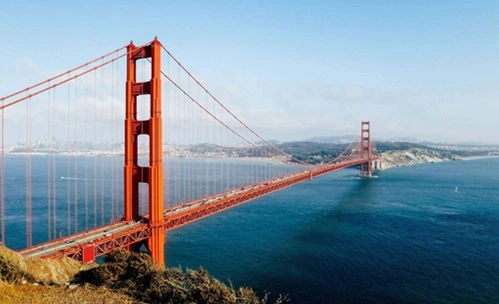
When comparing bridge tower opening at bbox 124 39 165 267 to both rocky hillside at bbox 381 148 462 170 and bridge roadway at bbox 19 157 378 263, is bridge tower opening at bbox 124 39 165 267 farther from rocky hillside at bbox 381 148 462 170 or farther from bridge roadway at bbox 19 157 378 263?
rocky hillside at bbox 381 148 462 170

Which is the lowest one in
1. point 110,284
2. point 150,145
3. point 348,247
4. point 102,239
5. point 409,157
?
point 348,247

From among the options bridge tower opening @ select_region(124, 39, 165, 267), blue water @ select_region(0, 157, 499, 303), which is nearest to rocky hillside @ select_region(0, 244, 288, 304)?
bridge tower opening @ select_region(124, 39, 165, 267)

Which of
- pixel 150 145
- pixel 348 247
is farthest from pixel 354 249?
pixel 150 145

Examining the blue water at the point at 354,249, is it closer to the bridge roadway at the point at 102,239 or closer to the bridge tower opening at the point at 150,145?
the bridge roadway at the point at 102,239

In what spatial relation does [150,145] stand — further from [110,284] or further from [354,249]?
[354,249]

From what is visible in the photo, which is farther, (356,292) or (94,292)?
(356,292)

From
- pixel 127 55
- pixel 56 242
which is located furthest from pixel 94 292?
pixel 127 55

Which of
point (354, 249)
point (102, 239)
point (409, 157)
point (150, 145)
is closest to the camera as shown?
point (102, 239)

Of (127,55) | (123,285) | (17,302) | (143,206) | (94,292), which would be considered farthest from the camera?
(143,206)

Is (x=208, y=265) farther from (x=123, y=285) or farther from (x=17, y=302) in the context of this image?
(x=17, y=302)
